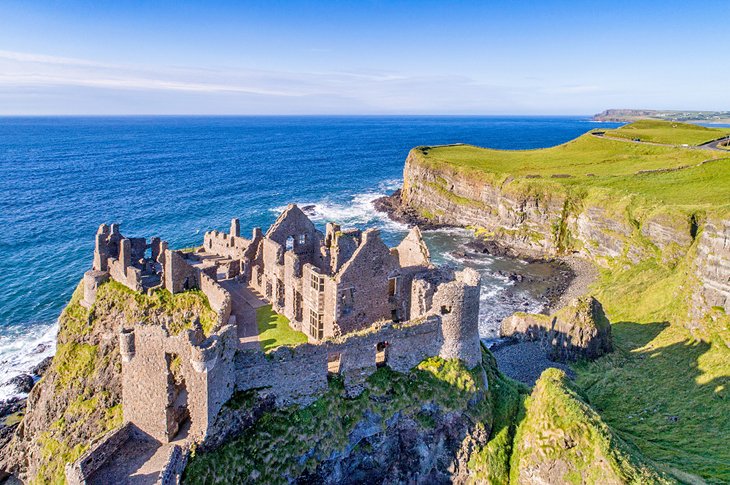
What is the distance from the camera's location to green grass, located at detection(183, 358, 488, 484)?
76.4 feet

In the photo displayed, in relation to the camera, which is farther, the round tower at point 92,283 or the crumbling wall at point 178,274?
the round tower at point 92,283

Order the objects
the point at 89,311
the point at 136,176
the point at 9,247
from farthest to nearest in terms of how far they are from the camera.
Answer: the point at 136,176 → the point at 9,247 → the point at 89,311

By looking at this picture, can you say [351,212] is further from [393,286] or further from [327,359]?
[327,359]

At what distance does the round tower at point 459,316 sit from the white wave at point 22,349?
41.8m

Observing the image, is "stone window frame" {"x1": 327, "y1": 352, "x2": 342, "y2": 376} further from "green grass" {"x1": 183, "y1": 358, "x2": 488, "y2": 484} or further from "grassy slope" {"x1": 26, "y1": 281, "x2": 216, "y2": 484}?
"grassy slope" {"x1": 26, "y1": 281, "x2": 216, "y2": 484}

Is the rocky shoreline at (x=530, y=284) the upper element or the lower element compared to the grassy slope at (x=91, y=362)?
lower

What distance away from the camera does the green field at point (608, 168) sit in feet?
262

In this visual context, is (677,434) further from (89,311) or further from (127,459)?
(89,311)

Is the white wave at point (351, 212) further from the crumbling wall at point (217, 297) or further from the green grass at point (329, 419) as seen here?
the green grass at point (329, 419)

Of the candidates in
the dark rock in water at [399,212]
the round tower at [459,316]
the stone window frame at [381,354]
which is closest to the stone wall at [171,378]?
the stone window frame at [381,354]

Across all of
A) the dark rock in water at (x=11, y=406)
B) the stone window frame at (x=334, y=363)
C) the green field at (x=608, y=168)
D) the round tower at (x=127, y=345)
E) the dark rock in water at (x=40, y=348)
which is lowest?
the dark rock in water at (x=11, y=406)

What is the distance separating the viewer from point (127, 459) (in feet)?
74.8

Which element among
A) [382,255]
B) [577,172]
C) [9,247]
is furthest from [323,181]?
[382,255]

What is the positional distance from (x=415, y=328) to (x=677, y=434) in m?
22.4
